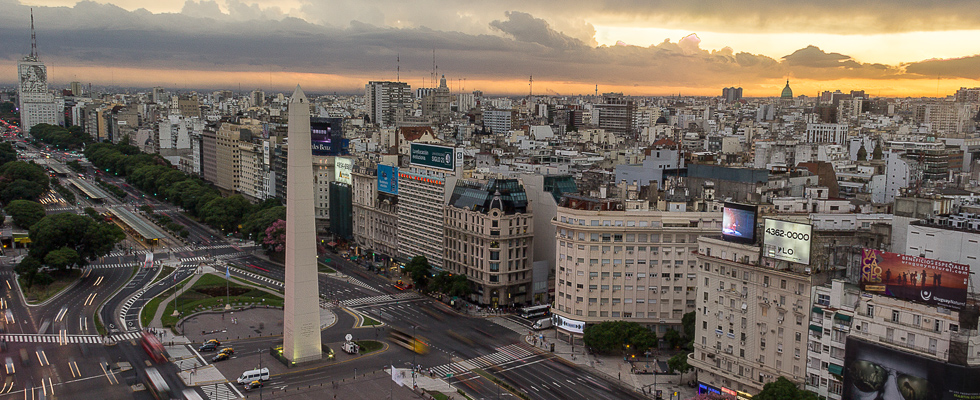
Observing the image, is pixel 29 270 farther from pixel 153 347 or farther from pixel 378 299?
pixel 378 299

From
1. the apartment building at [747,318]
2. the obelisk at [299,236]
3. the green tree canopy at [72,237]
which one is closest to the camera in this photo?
the apartment building at [747,318]

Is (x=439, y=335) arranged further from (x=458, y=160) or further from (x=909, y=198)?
(x=909, y=198)

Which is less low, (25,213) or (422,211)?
(422,211)

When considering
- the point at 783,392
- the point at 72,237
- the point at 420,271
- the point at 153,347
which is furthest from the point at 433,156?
the point at 783,392

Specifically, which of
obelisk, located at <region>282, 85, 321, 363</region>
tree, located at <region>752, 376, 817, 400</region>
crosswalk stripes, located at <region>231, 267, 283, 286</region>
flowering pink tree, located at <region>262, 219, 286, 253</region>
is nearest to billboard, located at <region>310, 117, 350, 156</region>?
flowering pink tree, located at <region>262, 219, 286, 253</region>

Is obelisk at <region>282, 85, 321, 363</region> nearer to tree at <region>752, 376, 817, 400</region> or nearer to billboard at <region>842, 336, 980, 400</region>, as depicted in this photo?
tree at <region>752, 376, 817, 400</region>

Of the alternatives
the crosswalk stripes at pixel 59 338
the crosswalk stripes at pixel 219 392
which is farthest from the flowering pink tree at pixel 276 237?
the crosswalk stripes at pixel 219 392

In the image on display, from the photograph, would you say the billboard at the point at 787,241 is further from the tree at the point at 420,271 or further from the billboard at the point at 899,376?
the tree at the point at 420,271
